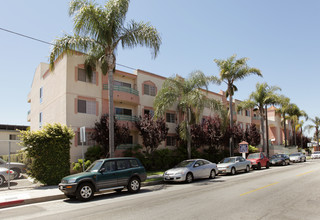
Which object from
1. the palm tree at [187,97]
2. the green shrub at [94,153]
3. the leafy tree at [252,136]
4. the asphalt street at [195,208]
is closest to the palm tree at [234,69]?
the palm tree at [187,97]

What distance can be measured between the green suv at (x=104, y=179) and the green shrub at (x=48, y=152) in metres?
4.09

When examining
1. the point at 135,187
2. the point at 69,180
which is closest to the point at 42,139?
the point at 69,180

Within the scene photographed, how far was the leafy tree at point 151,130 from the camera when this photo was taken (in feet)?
74.8

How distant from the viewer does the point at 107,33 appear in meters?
16.5

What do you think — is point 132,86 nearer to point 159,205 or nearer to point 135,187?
point 135,187

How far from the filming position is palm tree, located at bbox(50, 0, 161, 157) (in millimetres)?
15898

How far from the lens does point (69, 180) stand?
10570 millimetres

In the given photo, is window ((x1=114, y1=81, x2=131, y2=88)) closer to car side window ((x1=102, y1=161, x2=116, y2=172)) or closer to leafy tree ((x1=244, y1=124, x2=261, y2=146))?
car side window ((x1=102, y1=161, x2=116, y2=172))

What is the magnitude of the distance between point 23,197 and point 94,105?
12.0 metres

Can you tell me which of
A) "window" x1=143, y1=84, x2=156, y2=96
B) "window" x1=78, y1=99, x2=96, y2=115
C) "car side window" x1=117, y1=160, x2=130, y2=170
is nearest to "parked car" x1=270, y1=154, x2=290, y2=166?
"window" x1=143, y1=84, x2=156, y2=96

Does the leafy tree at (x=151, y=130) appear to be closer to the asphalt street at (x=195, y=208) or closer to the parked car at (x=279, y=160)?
the asphalt street at (x=195, y=208)

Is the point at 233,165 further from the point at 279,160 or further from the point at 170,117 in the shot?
the point at 279,160

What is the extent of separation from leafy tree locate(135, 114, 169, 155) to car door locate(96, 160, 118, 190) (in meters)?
10.9

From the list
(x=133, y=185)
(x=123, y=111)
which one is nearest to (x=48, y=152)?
(x=133, y=185)
